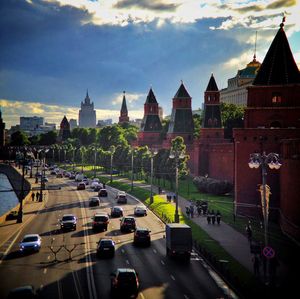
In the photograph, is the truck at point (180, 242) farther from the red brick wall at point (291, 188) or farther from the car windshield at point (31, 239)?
the car windshield at point (31, 239)

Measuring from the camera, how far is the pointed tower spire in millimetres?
50031

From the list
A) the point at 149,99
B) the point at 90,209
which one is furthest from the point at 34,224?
the point at 149,99

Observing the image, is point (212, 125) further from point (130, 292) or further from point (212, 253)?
point (130, 292)

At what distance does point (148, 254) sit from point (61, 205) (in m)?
31.7

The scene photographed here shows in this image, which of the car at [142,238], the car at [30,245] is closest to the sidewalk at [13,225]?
the car at [30,245]

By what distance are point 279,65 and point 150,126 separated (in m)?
80.7

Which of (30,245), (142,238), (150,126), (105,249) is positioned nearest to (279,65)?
(142,238)

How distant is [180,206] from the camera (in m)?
57.9

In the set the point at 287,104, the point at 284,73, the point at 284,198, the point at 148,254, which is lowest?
the point at 148,254

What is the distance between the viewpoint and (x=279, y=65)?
50.3m

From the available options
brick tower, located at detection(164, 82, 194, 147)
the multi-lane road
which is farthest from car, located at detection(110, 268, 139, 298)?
brick tower, located at detection(164, 82, 194, 147)

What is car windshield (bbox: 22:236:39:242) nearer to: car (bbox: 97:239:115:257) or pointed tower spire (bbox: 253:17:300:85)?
car (bbox: 97:239:115:257)

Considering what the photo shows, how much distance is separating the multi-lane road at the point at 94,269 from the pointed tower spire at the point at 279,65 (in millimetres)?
22865

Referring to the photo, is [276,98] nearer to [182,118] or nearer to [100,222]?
[100,222]
